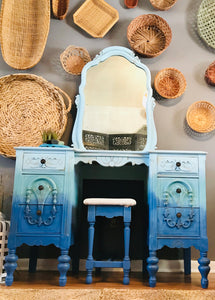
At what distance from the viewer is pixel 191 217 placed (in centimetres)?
181

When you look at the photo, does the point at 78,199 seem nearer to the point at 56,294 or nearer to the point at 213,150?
the point at 56,294

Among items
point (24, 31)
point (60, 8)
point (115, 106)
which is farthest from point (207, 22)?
point (24, 31)

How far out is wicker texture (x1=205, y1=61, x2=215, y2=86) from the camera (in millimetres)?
2500

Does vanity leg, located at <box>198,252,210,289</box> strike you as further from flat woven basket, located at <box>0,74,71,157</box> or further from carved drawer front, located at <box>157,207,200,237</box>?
flat woven basket, located at <box>0,74,71,157</box>

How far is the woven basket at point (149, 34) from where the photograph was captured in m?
2.53

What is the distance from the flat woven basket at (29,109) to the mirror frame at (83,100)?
0.43ft

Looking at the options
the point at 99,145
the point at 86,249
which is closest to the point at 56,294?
the point at 86,249

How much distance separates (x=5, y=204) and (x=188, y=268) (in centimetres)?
151

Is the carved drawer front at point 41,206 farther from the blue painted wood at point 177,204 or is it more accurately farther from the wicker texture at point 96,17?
the wicker texture at point 96,17

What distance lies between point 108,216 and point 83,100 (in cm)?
101

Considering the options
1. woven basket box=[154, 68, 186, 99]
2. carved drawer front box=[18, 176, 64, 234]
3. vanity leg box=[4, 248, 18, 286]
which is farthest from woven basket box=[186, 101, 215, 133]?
vanity leg box=[4, 248, 18, 286]

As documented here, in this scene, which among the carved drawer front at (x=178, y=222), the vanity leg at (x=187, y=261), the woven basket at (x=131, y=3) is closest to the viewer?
the carved drawer front at (x=178, y=222)

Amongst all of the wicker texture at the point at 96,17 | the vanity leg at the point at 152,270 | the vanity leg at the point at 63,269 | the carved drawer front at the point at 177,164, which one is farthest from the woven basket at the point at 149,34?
the vanity leg at the point at 63,269

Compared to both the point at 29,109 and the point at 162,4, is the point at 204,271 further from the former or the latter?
the point at 162,4
